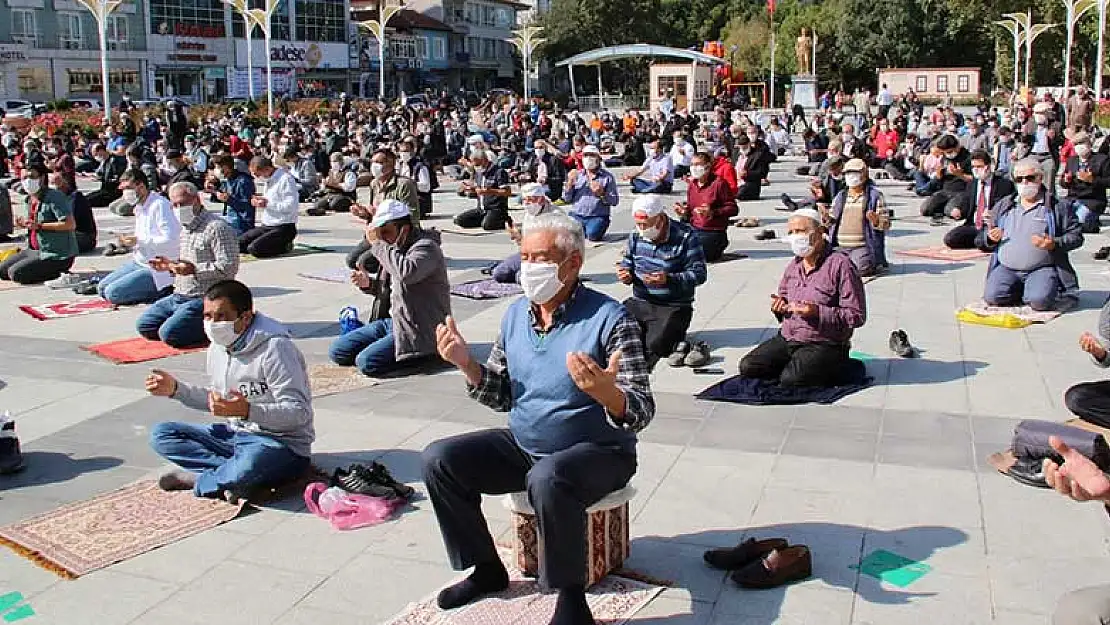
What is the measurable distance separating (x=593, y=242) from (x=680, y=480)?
30.5ft

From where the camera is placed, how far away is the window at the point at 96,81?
61791 mm

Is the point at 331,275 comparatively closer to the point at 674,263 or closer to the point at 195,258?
the point at 195,258

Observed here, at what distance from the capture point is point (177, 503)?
5949 mm

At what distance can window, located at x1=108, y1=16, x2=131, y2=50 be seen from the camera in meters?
63.3

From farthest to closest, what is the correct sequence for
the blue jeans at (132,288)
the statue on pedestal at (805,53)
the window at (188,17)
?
1. the window at (188,17)
2. the statue on pedestal at (805,53)
3. the blue jeans at (132,288)

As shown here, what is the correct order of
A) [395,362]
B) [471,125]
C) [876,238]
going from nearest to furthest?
[395,362], [876,238], [471,125]

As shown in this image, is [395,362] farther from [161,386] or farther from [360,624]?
[360,624]

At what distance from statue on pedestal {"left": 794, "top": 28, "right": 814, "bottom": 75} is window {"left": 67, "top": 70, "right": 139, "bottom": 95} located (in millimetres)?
37961

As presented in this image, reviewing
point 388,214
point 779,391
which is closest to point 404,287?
point 388,214

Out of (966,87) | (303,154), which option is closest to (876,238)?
(303,154)

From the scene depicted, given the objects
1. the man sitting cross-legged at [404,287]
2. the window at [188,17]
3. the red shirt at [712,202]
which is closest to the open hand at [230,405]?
the man sitting cross-legged at [404,287]

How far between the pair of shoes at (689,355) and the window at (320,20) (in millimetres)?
70061

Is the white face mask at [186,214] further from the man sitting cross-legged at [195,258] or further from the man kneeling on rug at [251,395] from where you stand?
the man kneeling on rug at [251,395]

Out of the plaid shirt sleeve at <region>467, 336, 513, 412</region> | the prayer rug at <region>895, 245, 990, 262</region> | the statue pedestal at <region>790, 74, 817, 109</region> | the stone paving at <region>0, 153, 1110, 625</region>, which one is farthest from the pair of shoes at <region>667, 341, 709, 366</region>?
the statue pedestal at <region>790, 74, 817, 109</region>
